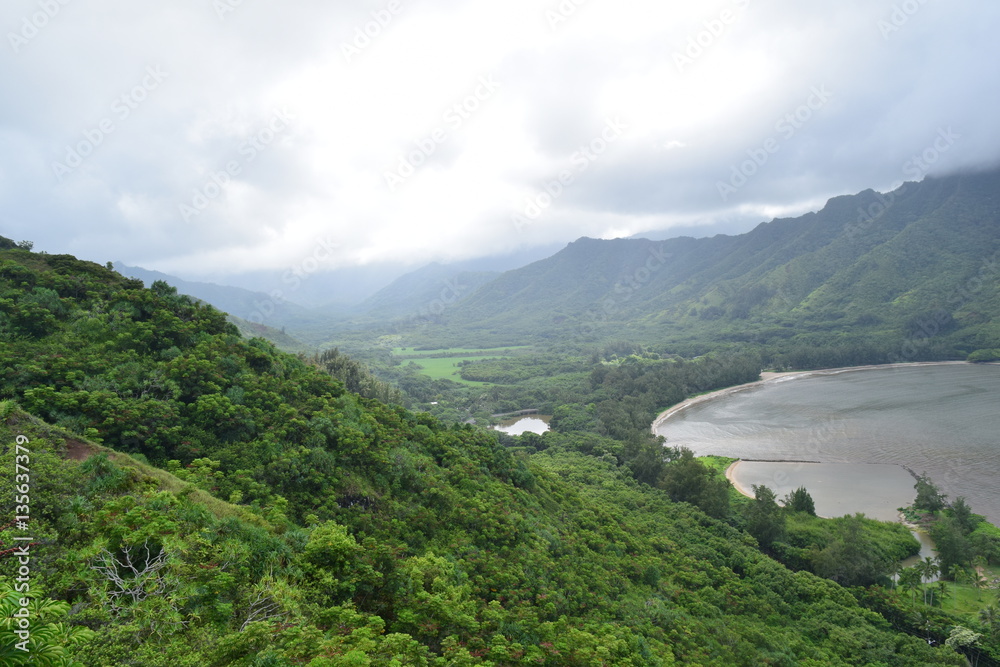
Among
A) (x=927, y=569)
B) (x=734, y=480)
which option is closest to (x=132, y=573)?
(x=927, y=569)

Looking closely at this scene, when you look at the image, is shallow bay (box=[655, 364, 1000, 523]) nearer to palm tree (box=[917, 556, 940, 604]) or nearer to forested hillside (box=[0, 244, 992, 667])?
palm tree (box=[917, 556, 940, 604])

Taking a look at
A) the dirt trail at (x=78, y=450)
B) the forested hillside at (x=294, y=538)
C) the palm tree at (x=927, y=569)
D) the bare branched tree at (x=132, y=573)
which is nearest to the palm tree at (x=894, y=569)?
the palm tree at (x=927, y=569)

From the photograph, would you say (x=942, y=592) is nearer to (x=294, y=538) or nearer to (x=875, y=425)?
(x=294, y=538)

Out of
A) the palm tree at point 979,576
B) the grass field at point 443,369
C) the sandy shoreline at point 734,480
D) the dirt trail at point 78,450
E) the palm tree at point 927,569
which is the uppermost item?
the dirt trail at point 78,450

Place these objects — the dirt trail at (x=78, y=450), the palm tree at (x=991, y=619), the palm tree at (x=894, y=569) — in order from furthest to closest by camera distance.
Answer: the palm tree at (x=894, y=569) < the palm tree at (x=991, y=619) < the dirt trail at (x=78, y=450)

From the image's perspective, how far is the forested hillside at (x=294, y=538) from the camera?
9.23 meters

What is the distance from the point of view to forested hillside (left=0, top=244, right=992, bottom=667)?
30.3 feet

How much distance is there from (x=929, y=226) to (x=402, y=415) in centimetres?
26151

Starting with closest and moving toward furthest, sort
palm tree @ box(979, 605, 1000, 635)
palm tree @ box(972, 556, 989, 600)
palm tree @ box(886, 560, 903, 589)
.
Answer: palm tree @ box(979, 605, 1000, 635) < palm tree @ box(972, 556, 989, 600) < palm tree @ box(886, 560, 903, 589)

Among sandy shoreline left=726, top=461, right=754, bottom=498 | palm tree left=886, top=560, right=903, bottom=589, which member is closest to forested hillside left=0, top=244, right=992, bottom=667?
palm tree left=886, top=560, right=903, bottom=589

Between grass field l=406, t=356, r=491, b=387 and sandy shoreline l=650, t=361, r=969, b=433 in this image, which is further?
grass field l=406, t=356, r=491, b=387

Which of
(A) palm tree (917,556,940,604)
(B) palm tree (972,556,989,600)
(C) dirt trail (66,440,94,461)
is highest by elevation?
(C) dirt trail (66,440,94,461)

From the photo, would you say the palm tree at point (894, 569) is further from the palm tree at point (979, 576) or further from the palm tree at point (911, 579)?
the palm tree at point (979, 576)

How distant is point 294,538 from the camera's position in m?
13.8
